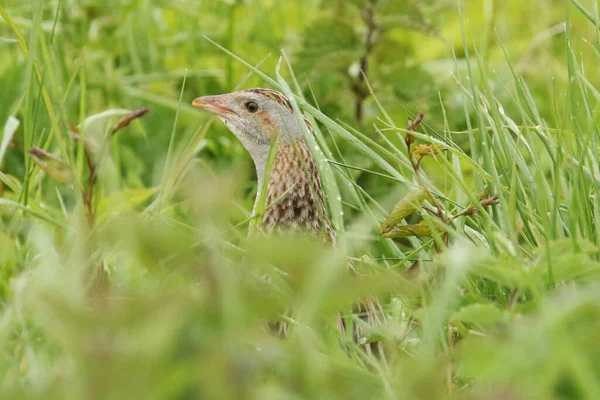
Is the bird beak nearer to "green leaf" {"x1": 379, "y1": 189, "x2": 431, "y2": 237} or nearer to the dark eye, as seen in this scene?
the dark eye

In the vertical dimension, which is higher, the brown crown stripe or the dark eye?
the brown crown stripe

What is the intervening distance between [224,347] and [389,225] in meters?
0.99

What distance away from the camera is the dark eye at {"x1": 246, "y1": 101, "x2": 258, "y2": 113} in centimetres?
334

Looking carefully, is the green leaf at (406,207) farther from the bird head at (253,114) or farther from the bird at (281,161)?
the bird head at (253,114)

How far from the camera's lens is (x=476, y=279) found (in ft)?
7.32

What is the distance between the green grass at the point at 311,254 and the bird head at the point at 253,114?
10.8 inches

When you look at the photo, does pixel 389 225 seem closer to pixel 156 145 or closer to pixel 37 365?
pixel 37 365

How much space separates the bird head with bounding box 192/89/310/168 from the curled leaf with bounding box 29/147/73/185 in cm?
104

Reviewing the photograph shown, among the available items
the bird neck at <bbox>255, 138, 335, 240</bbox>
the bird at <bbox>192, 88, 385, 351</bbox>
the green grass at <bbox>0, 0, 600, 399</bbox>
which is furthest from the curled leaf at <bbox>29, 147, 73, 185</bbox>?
the bird neck at <bbox>255, 138, 335, 240</bbox>

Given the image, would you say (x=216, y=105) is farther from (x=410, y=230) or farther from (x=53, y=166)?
(x=410, y=230)

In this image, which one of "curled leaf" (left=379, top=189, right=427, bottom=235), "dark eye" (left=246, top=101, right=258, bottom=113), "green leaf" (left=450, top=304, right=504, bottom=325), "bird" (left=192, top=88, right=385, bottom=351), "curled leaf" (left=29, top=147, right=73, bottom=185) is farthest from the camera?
"dark eye" (left=246, top=101, right=258, bottom=113)

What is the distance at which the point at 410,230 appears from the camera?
2.27m

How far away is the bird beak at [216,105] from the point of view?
3373mm

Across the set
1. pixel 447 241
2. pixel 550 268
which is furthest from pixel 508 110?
pixel 550 268
